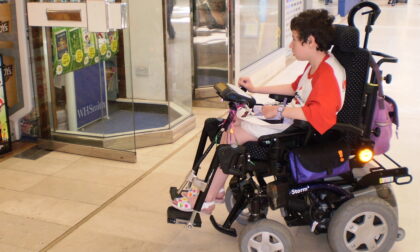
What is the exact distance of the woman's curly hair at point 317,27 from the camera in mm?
2281

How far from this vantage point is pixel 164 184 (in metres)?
3.23

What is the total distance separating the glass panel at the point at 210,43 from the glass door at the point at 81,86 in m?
1.42

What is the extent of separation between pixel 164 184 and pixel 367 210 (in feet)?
4.41

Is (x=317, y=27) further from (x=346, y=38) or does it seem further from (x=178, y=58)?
(x=178, y=58)

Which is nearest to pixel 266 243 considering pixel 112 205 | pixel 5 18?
pixel 112 205

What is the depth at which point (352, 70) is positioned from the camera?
7.76ft

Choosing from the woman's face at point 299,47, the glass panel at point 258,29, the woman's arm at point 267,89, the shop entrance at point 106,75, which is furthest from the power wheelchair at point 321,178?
the glass panel at point 258,29

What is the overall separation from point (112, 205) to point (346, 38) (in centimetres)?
155

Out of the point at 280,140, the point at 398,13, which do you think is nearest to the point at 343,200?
the point at 280,140

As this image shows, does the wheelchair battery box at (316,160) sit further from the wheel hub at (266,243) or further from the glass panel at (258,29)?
the glass panel at (258,29)

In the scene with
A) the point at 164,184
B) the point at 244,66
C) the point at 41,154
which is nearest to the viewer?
the point at 164,184

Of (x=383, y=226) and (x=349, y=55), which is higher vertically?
(x=349, y=55)

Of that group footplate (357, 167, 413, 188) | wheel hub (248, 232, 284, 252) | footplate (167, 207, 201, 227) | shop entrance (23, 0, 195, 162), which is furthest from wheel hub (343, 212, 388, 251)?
shop entrance (23, 0, 195, 162)

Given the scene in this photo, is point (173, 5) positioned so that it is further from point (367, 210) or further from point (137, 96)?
point (367, 210)
